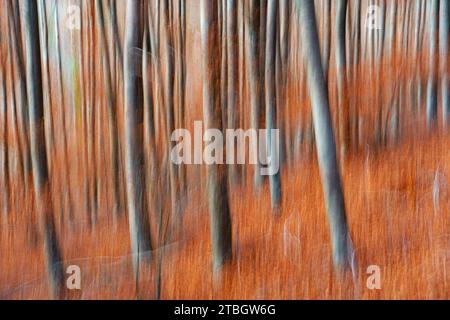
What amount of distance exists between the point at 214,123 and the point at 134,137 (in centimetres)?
30

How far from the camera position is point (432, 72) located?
1.42 metres

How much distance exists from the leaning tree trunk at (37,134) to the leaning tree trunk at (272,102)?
83 cm

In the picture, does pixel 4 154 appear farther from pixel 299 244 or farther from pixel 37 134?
pixel 299 244

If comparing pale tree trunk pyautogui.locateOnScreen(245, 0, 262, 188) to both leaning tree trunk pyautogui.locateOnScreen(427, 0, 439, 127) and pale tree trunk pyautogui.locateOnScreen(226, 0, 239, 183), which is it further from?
leaning tree trunk pyautogui.locateOnScreen(427, 0, 439, 127)

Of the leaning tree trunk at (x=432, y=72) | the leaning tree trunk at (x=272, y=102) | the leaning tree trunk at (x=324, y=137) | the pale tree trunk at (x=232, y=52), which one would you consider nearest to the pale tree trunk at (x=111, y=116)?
the pale tree trunk at (x=232, y=52)

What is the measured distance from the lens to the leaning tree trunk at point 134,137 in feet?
4.70

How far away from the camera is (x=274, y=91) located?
1.42m

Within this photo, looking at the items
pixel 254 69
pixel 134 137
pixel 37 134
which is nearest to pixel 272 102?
pixel 254 69

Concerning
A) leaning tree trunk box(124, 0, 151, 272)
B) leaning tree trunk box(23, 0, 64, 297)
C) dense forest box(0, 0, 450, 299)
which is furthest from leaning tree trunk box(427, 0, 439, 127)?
leaning tree trunk box(23, 0, 64, 297)

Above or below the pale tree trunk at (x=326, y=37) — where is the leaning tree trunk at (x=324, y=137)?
below

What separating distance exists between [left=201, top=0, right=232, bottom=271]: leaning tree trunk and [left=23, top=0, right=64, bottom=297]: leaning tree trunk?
597 millimetres

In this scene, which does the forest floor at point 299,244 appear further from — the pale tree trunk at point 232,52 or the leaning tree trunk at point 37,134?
the pale tree trunk at point 232,52

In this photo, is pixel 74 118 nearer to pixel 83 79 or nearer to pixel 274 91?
pixel 83 79
